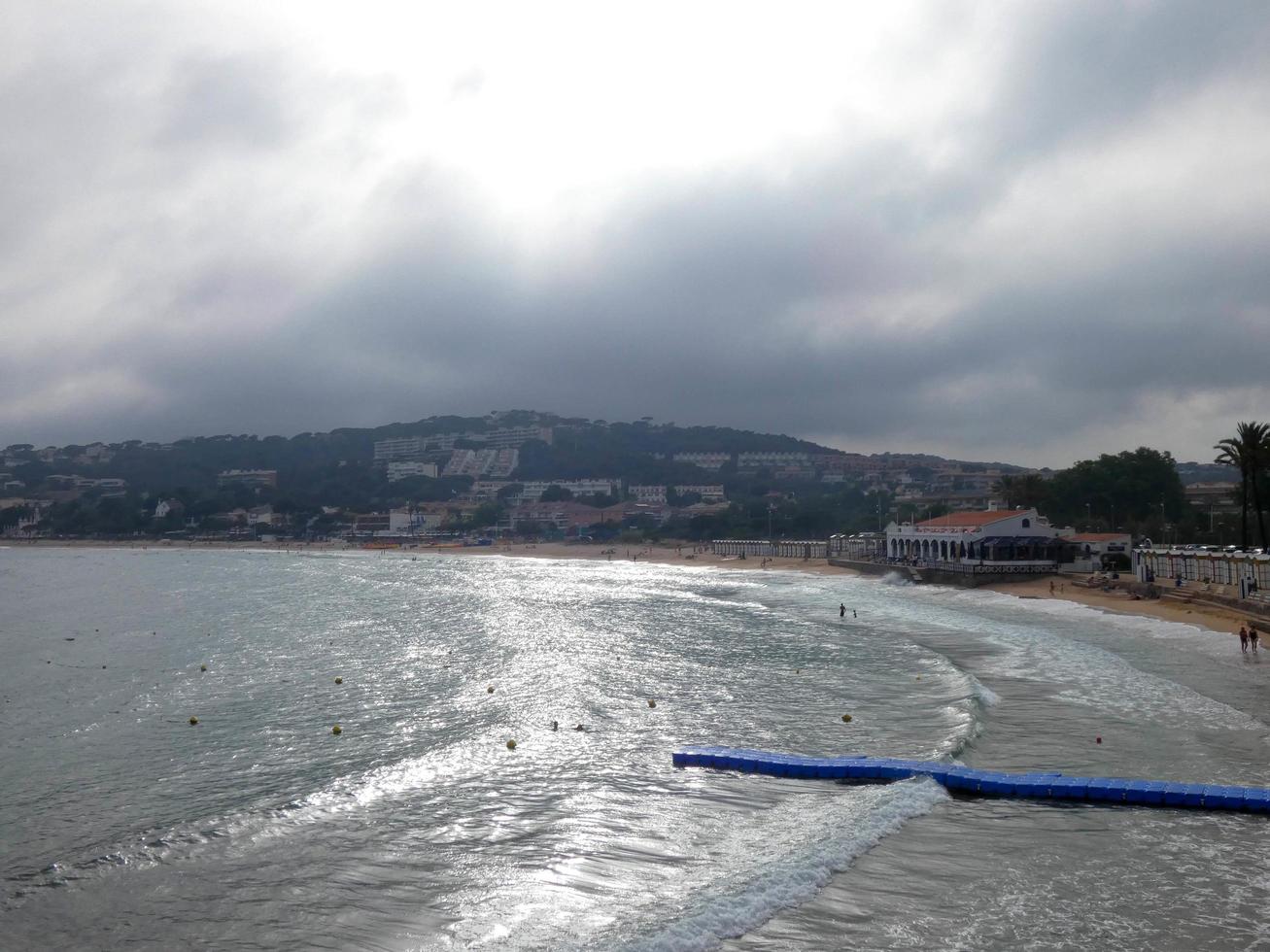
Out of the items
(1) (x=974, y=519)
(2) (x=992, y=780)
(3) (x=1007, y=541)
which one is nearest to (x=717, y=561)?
(1) (x=974, y=519)

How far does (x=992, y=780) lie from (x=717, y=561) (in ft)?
344

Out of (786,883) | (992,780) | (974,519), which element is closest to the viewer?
(786,883)

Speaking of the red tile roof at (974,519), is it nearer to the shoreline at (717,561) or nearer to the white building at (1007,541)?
the white building at (1007,541)

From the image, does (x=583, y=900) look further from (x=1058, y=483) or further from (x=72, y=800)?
(x=1058, y=483)

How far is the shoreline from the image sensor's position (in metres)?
41.4

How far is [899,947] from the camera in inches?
395

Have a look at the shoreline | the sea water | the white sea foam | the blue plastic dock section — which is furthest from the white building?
the white sea foam

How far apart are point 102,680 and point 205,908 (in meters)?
19.6

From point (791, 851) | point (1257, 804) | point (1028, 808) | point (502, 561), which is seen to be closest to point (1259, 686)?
point (1257, 804)

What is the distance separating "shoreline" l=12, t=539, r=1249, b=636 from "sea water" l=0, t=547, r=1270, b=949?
733cm

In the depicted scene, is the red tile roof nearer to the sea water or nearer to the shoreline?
the shoreline

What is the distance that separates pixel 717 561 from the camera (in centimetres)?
12075

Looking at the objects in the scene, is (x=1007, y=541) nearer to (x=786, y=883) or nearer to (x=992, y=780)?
(x=992, y=780)

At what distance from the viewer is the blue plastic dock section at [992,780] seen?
1483 centimetres
